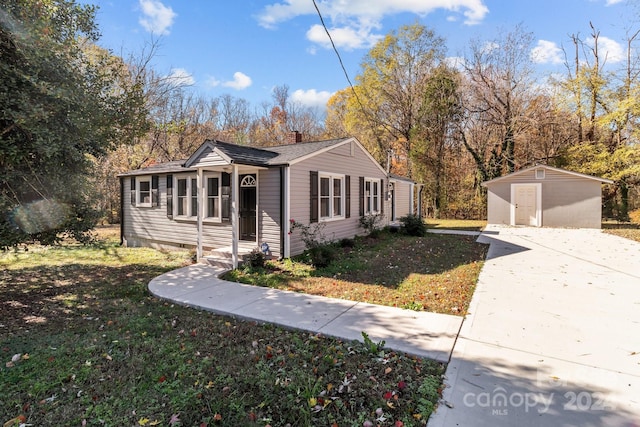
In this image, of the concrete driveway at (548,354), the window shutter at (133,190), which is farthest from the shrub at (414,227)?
the window shutter at (133,190)

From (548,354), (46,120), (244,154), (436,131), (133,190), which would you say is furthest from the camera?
(436,131)

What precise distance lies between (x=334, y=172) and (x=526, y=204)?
41.5 ft

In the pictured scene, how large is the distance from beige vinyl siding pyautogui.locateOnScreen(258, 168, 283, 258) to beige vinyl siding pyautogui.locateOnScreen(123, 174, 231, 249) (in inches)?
43.3

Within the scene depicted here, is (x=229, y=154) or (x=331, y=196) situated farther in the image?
(x=331, y=196)

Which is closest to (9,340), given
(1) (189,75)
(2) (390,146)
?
(1) (189,75)

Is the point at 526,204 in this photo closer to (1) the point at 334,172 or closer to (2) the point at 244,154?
(1) the point at 334,172

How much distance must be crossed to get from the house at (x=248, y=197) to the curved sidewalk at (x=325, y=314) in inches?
74.9

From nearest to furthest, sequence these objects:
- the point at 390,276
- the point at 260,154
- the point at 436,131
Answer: the point at 390,276, the point at 260,154, the point at 436,131

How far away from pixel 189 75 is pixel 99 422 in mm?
20262

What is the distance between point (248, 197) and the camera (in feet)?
27.6

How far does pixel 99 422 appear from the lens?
7.62 ft

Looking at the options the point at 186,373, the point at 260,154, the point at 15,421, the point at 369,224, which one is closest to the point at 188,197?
the point at 260,154

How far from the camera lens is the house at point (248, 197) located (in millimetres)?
7703

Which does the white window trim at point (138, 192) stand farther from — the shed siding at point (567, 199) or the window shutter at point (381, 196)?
the shed siding at point (567, 199)
